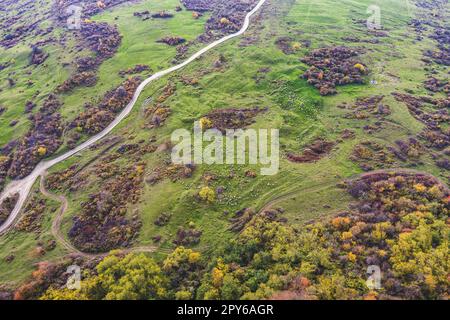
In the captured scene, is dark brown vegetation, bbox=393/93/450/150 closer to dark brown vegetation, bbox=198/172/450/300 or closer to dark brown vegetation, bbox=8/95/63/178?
dark brown vegetation, bbox=198/172/450/300

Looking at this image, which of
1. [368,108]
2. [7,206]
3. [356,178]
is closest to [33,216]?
[7,206]

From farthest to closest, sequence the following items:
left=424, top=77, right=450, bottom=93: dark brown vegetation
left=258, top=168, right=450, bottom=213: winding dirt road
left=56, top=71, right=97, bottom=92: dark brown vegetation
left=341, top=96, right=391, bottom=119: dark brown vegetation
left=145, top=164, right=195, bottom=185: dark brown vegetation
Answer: left=56, top=71, right=97, bottom=92: dark brown vegetation, left=424, top=77, right=450, bottom=93: dark brown vegetation, left=341, top=96, right=391, bottom=119: dark brown vegetation, left=145, top=164, right=195, bottom=185: dark brown vegetation, left=258, top=168, right=450, bottom=213: winding dirt road

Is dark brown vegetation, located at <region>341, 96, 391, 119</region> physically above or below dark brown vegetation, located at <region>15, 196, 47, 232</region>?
above

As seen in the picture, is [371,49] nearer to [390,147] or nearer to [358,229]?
[390,147]

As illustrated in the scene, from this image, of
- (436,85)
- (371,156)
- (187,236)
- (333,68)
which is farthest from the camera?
(333,68)

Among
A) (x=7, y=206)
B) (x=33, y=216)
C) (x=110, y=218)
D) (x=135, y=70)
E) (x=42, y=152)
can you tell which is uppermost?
(x=135, y=70)

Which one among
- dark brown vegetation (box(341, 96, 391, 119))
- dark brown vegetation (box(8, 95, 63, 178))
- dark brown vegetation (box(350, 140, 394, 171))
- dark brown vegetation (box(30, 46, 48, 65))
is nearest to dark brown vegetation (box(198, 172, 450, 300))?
dark brown vegetation (box(350, 140, 394, 171))

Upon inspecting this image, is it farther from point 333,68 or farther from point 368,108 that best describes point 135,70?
point 368,108

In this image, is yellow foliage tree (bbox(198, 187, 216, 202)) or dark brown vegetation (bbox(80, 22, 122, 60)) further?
dark brown vegetation (bbox(80, 22, 122, 60))
